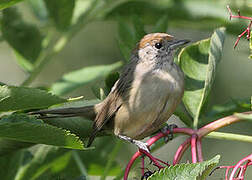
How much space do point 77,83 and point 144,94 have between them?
50 centimetres

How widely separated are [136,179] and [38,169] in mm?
855

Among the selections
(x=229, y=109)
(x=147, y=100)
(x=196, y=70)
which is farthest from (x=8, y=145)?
(x=229, y=109)

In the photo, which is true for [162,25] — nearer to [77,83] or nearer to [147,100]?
[147,100]

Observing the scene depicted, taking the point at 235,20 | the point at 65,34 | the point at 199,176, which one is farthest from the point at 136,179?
the point at 235,20

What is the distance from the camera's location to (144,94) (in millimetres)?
3883

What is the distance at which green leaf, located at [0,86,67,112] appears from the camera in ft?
7.33

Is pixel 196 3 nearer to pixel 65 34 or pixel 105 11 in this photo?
pixel 105 11

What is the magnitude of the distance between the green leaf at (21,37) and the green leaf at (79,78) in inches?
10.0

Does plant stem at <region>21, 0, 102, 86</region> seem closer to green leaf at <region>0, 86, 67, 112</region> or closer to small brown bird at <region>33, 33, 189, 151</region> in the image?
small brown bird at <region>33, 33, 189, 151</region>

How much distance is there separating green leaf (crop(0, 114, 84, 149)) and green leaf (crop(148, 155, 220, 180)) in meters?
0.42

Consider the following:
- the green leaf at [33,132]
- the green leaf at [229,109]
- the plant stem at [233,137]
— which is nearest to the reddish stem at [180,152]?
the plant stem at [233,137]

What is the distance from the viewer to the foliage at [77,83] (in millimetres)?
2293

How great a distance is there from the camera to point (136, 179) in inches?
110

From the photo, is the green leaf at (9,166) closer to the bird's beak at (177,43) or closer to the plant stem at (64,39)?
the plant stem at (64,39)
